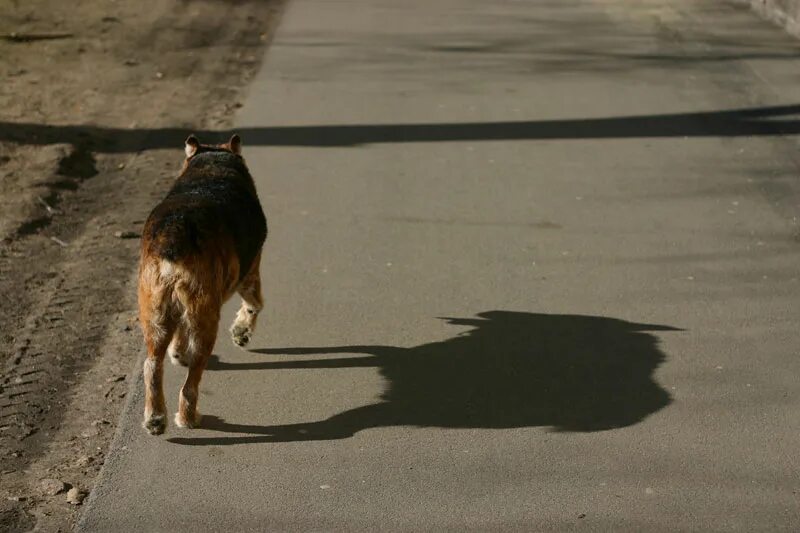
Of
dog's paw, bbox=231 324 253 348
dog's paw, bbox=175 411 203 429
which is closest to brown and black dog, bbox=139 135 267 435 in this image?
dog's paw, bbox=175 411 203 429

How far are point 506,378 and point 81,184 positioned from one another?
5139mm

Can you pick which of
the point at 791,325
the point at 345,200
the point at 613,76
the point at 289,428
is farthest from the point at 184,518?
the point at 613,76

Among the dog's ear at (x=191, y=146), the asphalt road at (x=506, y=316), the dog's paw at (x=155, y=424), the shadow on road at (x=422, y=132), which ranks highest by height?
the dog's ear at (x=191, y=146)

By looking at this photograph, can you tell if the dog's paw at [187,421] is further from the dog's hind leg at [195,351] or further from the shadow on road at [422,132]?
the shadow on road at [422,132]

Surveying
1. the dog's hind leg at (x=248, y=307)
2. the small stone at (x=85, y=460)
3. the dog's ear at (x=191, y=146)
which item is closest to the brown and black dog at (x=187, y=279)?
the small stone at (x=85, y=460)

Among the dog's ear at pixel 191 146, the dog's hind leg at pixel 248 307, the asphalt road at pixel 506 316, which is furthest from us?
the dog's ear at pixel 191 146

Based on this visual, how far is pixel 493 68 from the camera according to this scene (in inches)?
593

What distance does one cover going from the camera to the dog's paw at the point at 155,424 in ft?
21.0

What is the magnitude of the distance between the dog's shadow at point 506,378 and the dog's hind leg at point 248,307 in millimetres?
153

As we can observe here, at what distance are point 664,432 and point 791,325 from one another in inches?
71.6

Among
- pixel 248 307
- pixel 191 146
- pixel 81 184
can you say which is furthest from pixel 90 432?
pixel 81 184

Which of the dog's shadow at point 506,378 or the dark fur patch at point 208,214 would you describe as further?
the dog's shadow at point 506,378

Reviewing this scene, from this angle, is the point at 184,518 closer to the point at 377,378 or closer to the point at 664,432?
the point at 377,378

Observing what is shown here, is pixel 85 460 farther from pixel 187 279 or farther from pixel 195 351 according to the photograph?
pixel 187 279
